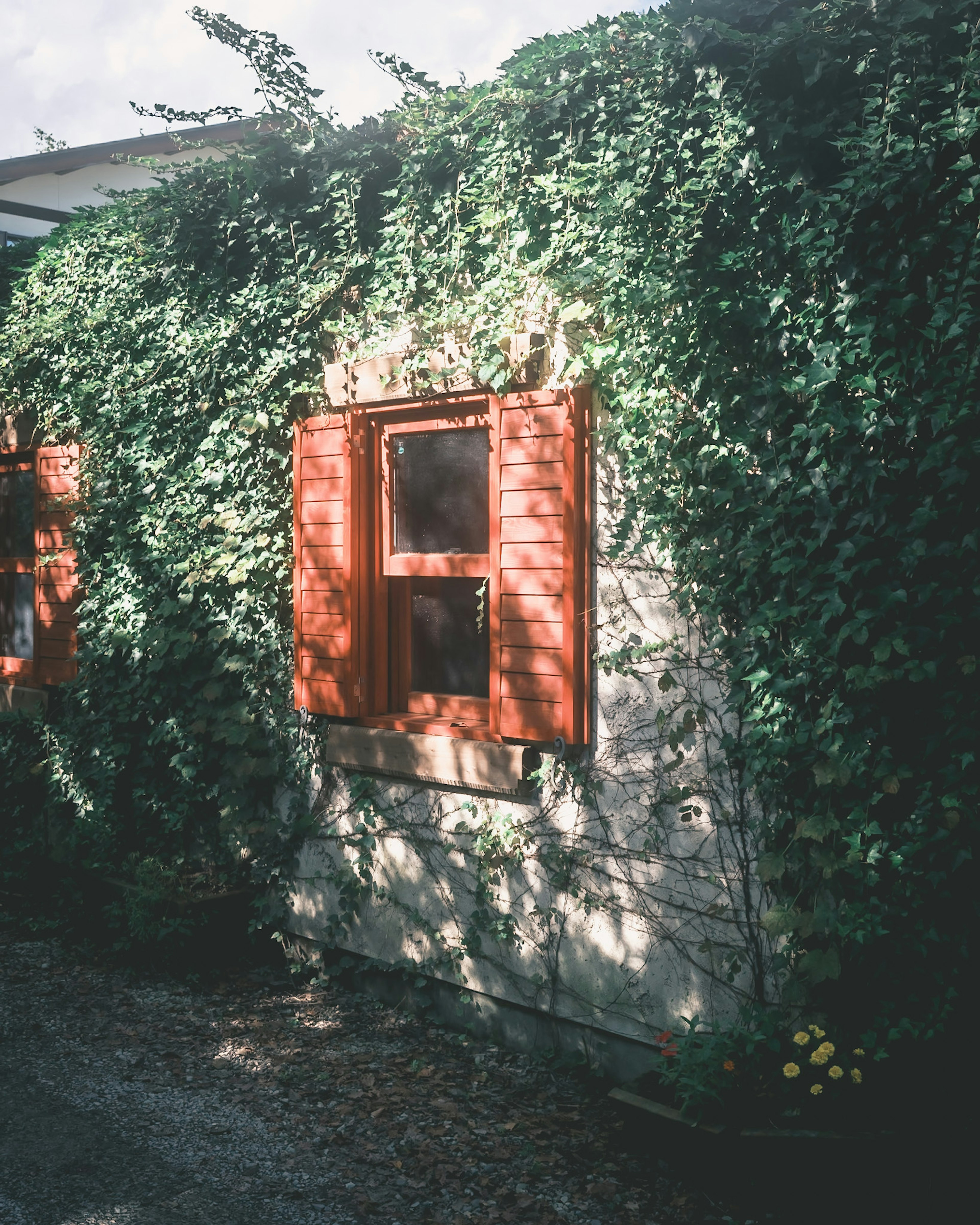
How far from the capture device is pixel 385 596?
5293 mm

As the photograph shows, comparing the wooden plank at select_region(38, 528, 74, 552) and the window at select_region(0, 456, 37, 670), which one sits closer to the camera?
the wooden plank at select_region(38, 528, 74, 552)

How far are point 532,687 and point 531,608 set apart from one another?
1.03ft

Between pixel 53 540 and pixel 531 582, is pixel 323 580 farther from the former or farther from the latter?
pixel 53 540

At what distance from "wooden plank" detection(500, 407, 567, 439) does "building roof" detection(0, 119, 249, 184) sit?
7.21 m

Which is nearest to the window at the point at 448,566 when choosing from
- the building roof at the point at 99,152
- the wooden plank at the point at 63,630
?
the wooden plank at the point at 63,630

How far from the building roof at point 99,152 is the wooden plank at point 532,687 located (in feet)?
25.6

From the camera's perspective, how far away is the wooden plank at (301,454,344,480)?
5.19m

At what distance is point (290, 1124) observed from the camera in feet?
13.6

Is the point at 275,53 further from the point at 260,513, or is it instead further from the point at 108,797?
the point at 108,797

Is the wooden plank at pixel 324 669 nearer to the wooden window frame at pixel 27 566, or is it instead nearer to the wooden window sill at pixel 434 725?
the wooden window sill at pixel 434 725

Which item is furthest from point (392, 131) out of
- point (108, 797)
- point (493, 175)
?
point (108, 797)

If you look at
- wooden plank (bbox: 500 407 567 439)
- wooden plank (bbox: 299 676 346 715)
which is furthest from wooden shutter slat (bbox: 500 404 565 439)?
wooden plank (bbox: 299 676 346 715)

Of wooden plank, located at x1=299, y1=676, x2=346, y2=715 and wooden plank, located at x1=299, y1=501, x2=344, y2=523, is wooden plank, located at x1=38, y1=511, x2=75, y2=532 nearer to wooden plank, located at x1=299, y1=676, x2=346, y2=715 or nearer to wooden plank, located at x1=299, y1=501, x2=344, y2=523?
wooden plank, located at x1=299, y1=501, x2=344, y2=523

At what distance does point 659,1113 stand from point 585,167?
3.35 m
